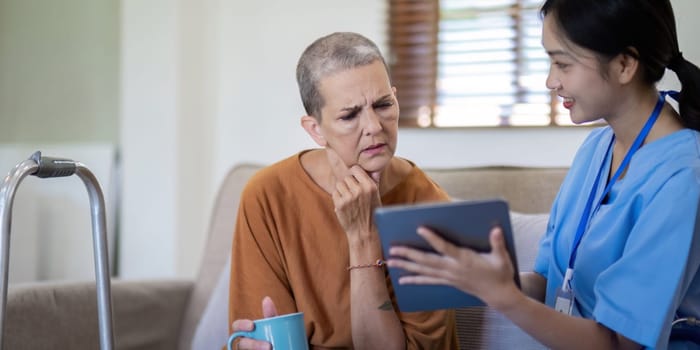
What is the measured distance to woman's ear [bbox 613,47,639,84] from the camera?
127 centimetres


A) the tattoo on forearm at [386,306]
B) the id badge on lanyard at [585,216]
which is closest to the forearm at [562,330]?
the id badge on lanyard at [585,216]

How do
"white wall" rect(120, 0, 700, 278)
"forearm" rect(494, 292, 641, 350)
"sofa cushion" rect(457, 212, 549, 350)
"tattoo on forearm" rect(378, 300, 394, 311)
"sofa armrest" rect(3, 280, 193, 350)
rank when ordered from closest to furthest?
1. "forearm" rect(494, 292, 641, 350)
2. "tattoo on forearm" rect(378, 300, 394, 311)
3. "sofa cushion" rect(457, 212, 549, 350)
4. "sofa armrest" rect(3, 280, 193, 350)
5. "white wall" rect(120, 0, 700, 278)

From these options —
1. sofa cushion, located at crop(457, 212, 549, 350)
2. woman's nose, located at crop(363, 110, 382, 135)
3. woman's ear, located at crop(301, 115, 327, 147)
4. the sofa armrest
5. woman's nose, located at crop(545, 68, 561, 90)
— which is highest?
woman's nose, located at crop(545, 68, 561, 90)

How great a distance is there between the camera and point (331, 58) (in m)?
1.47

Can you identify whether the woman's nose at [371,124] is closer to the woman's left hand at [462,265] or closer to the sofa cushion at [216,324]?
→ the woman's left hand at [462,265]

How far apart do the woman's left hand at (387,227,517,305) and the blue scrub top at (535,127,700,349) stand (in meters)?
0.20

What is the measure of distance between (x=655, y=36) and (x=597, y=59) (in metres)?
0.10

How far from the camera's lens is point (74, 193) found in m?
3.28

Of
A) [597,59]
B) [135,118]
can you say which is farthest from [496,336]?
[135,118]

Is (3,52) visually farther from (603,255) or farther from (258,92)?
(603,255)

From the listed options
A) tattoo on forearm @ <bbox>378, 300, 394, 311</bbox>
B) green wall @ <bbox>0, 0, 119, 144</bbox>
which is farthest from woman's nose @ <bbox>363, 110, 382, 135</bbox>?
green wall @ <bbox>0, 0, 119, 144</bbox>

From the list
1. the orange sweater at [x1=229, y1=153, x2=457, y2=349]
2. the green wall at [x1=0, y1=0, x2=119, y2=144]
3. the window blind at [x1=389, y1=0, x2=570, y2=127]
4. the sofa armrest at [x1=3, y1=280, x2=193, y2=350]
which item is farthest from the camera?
the green wall at [x1=0, y1=0, x2=119, y2=144]

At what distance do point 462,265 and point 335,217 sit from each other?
1.74ft

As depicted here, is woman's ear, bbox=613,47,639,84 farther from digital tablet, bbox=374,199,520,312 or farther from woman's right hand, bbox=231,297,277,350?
woman's right hand, bbox=231,297,277,350
